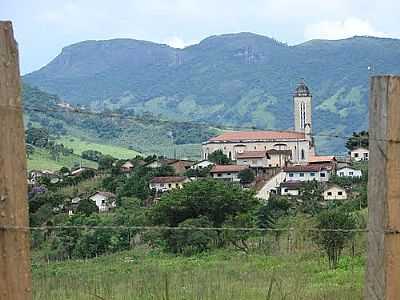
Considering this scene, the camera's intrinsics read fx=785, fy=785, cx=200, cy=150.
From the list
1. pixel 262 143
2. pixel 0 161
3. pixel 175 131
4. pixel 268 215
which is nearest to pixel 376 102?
pixel 0 161

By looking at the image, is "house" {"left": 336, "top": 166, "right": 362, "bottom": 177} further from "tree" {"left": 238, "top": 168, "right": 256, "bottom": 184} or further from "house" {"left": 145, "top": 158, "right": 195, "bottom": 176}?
"house" {"left": 145, "top": 158, "right": 195, "bottom": 176}

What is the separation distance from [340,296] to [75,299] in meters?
1.86

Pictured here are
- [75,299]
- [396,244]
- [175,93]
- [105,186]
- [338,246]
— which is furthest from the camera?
[175,93]

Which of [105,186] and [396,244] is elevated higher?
[396,244]

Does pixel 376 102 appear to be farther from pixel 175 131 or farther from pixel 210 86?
pixel 210 86

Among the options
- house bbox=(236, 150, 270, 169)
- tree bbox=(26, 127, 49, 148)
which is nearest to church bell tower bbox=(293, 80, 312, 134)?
house bbox=(236, 150, 270, 169)

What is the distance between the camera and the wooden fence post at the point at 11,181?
2277mm

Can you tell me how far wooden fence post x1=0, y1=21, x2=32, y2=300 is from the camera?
2277mm

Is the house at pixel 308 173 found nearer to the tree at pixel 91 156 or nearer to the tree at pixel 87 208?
the tree at pixel 91 156

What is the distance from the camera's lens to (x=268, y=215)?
71.1 ft

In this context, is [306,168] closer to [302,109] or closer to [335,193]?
[335,193]

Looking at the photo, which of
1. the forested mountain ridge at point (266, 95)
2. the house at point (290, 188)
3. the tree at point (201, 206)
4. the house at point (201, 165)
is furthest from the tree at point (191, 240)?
the forested mountain ridge at point (266, 95)

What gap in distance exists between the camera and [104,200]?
3041 cm

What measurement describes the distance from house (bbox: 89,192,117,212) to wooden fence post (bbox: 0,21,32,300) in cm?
2519
